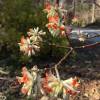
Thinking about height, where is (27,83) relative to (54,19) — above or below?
below

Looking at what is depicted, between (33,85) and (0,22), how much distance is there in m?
6.22

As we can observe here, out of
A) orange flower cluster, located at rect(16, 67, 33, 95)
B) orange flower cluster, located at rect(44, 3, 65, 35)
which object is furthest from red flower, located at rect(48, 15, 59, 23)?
orange flower cluster, located at rect(16, 67, 33, 95)

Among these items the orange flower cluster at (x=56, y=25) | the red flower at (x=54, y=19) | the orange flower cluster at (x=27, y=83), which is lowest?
the orange flower cluster at (x=27, y=83)

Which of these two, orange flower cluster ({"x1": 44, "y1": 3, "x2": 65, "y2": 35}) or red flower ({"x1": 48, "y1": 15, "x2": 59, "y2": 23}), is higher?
red flower ({"x1": 48, "y1": 15, "x2": 59, "y2": 23})

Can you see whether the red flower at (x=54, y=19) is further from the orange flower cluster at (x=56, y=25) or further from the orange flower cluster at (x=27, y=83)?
the orange flower cluster at (x=27, y=83)

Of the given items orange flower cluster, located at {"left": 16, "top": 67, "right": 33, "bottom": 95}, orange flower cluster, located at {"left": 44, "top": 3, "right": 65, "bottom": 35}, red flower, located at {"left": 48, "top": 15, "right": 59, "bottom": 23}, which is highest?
red flower, located at {"left": 48, "top": 15, "right": 59, "bottom": 23}

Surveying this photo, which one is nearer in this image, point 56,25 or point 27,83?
point 27,83

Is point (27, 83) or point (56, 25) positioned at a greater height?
point (56, 25)

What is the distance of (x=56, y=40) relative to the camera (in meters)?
8.23

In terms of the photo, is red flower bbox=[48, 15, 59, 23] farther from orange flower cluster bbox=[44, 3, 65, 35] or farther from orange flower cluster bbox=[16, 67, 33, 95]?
orange flower cluster bbox=[16, 67, 33, 95]

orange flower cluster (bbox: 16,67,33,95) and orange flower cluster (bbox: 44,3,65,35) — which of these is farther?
orange flower cluster (bbox: 44,3,65,35)

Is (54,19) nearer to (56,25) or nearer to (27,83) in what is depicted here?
(56,25)

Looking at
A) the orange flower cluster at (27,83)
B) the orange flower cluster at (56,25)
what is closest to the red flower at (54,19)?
the orange flower cluster at (56,25)

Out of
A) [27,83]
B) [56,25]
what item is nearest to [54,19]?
[56,25]
